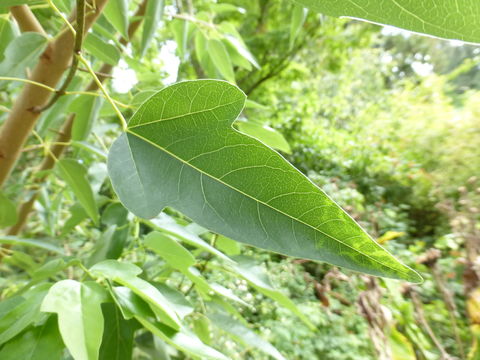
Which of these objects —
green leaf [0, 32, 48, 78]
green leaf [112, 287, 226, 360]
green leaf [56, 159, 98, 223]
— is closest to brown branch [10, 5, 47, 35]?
green leaf [0, 32, 48, 78]

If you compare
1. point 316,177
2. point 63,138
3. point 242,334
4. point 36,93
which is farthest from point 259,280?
point 316,177

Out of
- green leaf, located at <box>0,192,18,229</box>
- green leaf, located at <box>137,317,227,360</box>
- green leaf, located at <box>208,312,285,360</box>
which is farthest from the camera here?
green leaf, located at <box>0,192,18,229</box>

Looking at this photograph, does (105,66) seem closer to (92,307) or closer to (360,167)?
(92,307)

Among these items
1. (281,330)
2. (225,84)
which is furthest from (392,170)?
(225,84)

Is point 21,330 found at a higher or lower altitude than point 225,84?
lower

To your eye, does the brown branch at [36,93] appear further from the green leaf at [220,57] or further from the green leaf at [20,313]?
the green leaf at [220,57]

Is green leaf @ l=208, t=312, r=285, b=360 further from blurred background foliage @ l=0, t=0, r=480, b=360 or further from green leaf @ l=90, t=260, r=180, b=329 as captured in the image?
green leaf @ l=90, t=260, r=180, b=329

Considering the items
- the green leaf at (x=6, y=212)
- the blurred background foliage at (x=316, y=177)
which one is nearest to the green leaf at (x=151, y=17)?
the blurred background foliage at (x=316, y=177)
